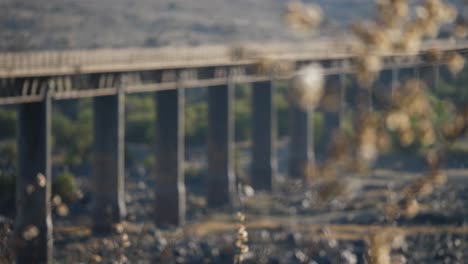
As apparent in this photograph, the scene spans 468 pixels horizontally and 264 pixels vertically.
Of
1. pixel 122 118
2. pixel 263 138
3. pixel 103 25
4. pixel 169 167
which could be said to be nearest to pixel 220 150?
pixel 169 167

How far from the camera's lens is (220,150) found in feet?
212

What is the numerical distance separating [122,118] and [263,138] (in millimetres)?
19054

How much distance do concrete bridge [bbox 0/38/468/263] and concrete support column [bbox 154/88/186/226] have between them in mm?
43

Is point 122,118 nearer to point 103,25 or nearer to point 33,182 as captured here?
point 33,182

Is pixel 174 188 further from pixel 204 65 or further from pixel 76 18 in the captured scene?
pixel 76 18

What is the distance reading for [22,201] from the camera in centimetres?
4384

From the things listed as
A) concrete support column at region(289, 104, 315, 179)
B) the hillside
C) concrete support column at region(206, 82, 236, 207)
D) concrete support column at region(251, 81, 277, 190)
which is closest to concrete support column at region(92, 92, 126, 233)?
concrete support column at region(206, 82, 236, 207)

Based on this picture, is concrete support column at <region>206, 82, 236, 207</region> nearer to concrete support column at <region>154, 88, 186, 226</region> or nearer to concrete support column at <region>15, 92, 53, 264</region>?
concrete support column at <region>154, 88, 186, 226</region>

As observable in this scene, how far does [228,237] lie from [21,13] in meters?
101

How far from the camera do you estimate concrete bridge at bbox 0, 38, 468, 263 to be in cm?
4497

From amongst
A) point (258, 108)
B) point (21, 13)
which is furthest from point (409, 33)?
point (21, 13)

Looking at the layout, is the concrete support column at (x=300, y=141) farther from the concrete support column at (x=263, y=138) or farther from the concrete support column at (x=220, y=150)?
the concrete support column at (x=220, y=150)

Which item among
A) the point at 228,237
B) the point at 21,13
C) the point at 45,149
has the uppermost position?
the point at 21,13

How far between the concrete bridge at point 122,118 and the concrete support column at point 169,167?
43mm
